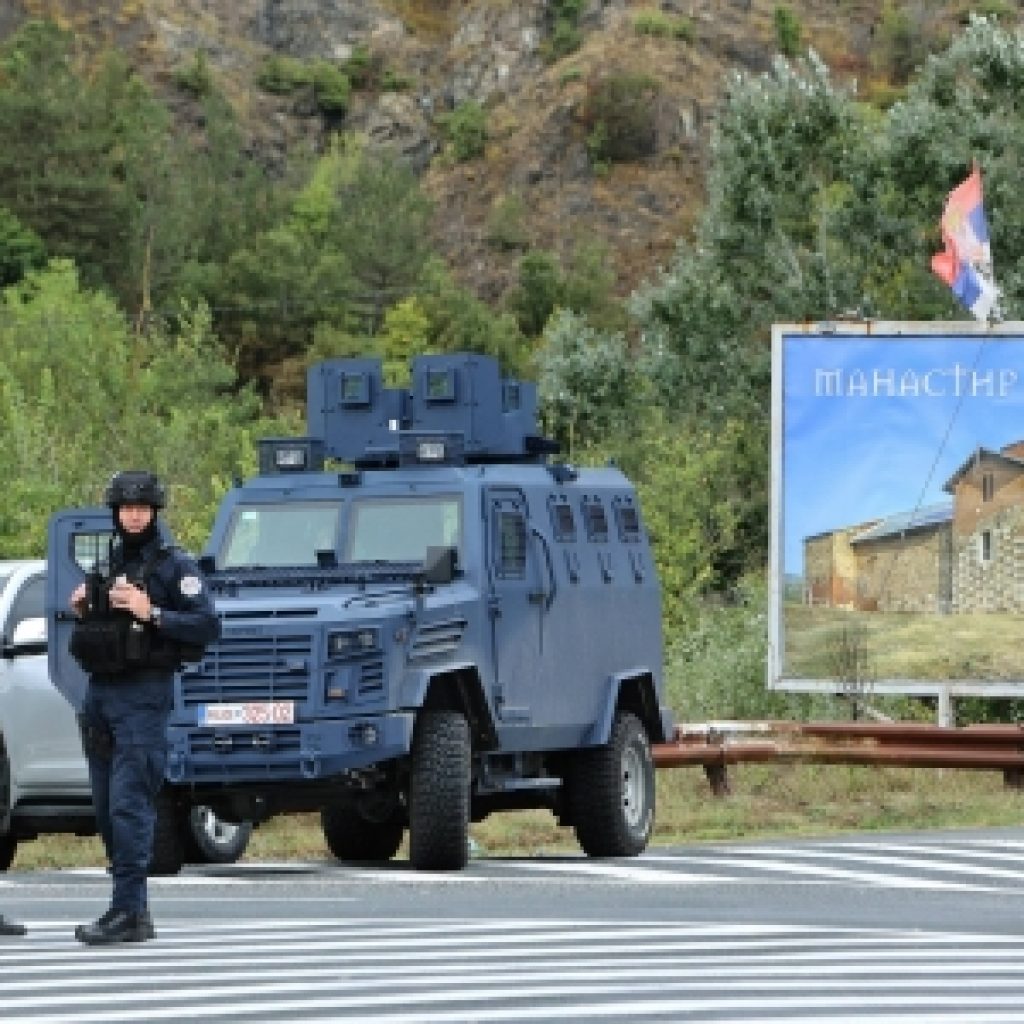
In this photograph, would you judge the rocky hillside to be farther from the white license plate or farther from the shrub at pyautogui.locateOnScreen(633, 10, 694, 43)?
the white license plate

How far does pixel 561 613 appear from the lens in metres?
21.1

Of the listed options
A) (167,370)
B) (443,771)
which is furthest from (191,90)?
(443,771)

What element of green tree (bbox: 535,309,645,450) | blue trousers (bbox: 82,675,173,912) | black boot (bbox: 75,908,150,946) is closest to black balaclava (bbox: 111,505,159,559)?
blue trousers (bbox: 82,675,173,912)

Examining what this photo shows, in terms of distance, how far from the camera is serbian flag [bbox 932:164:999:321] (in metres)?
36.1

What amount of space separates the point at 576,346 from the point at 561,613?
4675 centimetres

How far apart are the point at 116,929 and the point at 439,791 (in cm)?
528

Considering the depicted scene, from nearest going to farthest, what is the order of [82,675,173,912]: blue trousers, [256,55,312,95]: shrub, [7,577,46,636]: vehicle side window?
[82,675,173,912]: blue trousers
[7,577,46,636]: vehicle side window
[256,55,312,95]: shrub

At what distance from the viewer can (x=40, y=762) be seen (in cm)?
2080

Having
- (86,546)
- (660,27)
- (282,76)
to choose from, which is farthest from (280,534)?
(282,76)

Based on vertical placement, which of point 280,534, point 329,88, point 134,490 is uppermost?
point 329,88

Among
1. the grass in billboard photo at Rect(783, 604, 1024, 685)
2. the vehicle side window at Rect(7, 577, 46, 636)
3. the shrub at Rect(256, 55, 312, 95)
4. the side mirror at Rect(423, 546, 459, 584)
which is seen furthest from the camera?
the shrub at Rect(256, 55, 312, 95)

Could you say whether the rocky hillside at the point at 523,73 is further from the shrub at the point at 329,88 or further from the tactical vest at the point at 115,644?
the tactical vest at the point at 115,644

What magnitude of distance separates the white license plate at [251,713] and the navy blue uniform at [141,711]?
4411 mm

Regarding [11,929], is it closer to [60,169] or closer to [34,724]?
[34,724]
